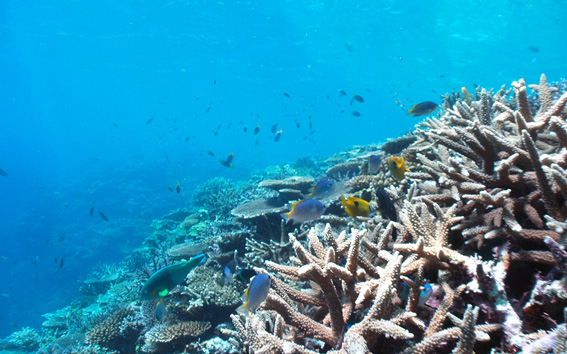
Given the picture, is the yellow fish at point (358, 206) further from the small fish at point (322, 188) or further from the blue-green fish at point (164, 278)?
the blue-green fish at point (164, 278)

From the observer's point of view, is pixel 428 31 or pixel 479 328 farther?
pixel 428 31

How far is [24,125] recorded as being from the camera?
120 m

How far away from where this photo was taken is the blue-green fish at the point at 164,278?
11.0 ft

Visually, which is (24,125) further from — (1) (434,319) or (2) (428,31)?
(1) (434,319)

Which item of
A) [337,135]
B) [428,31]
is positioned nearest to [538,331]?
[428,31]

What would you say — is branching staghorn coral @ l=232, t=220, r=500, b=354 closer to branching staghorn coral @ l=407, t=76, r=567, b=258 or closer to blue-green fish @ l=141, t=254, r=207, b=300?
branching staghorn coral @ l=407, t=76, r=567, b=258

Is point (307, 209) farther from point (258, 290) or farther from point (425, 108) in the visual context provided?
point (425, 108)

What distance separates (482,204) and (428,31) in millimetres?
39546

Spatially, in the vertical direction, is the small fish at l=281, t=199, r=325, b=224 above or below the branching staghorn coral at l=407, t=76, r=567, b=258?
above

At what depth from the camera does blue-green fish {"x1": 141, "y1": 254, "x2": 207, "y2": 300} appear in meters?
3.34

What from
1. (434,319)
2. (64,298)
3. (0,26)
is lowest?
(434,319)

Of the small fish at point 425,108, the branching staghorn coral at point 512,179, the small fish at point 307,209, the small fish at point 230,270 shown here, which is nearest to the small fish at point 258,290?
the small fish at point 307,209

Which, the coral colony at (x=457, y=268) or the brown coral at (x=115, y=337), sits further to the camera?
the brown coral at (x=115, y=337)

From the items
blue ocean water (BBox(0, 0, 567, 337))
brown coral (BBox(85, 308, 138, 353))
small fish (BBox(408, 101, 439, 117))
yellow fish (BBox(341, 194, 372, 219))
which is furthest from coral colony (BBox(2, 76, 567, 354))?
blue ocean water (BBox(0, 0, 567, 337))
